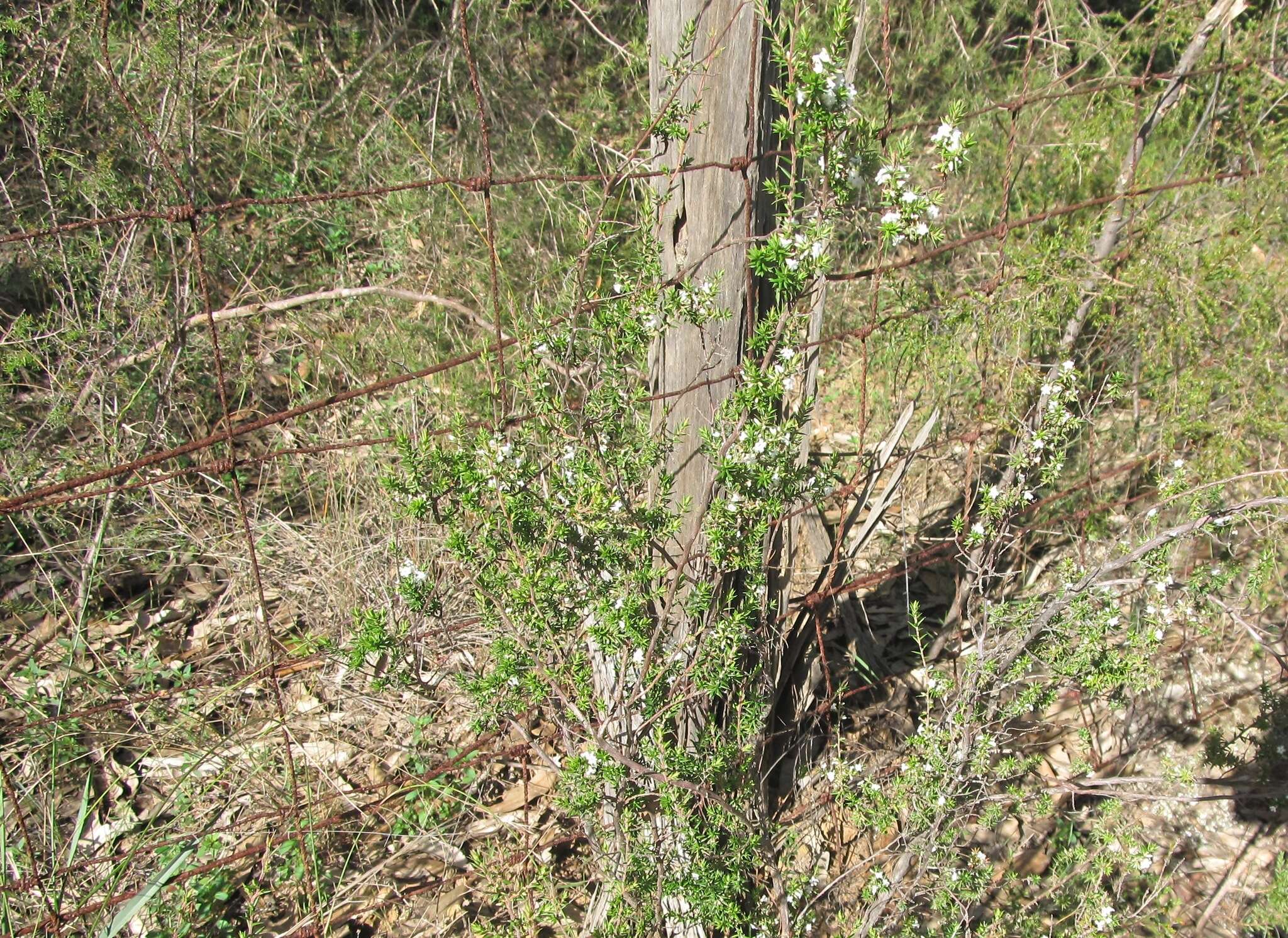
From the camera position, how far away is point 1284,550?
124 inches

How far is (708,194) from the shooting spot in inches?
83.4

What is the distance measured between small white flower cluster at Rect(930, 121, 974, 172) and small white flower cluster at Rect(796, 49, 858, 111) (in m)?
0.19

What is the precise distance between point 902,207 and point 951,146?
146 mm

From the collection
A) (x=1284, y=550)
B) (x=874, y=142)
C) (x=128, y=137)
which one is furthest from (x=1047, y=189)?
(x=128, y=137)

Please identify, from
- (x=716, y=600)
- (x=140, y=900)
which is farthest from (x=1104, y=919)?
(x=140, y=900)

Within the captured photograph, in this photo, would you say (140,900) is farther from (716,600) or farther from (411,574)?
(716,600)

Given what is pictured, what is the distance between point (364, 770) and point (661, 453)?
1498 mm

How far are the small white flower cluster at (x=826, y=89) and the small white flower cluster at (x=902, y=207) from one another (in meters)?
0.16

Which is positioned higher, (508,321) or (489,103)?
(489,103)

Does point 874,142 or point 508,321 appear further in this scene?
point 508,321

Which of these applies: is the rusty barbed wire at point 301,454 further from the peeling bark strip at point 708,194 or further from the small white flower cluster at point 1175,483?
the small white flower cluster at point 1175,483

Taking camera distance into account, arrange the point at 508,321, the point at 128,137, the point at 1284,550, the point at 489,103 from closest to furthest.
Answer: the point at 1284,550 → the point at 508,321 → the point at 128,137 → the point at 489,103

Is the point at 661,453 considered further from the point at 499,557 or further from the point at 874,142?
the point at 874,142

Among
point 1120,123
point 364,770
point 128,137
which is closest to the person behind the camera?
point 364,770
